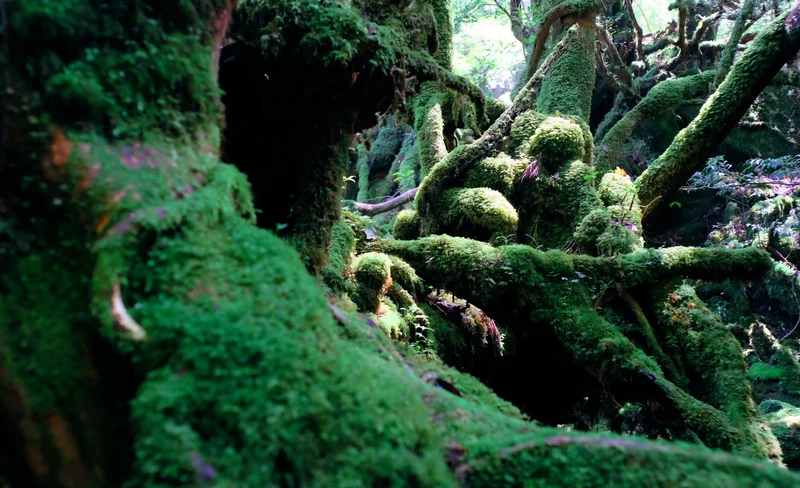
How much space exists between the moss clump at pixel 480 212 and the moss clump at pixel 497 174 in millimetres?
365

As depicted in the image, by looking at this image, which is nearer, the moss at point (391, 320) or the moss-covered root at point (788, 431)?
the moss at point (391, 320)

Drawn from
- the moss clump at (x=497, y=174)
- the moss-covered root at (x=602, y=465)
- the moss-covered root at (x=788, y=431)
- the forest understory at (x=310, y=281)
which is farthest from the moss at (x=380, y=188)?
the moss-covered root at (x=602, y=465)

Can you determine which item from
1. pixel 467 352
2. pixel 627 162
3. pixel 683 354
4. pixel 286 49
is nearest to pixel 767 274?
pixel 683 354

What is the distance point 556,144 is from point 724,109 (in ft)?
8.10

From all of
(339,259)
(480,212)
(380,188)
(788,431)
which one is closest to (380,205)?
(480,212)

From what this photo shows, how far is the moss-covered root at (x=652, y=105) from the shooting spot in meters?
11.9

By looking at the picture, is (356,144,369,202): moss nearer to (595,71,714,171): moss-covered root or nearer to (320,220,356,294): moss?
(595,71,714,171): moss-covered root

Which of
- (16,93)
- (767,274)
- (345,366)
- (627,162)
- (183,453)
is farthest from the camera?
(627,162)

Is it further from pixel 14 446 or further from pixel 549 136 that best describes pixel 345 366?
pixel 549 136

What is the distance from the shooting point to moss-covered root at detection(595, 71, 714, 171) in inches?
468

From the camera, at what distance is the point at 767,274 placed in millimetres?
6059

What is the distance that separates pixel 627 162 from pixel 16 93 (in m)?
14.4

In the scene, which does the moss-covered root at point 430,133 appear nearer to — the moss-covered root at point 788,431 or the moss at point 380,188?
the moss-covered root at point 788,431

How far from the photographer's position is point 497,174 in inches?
341
